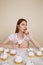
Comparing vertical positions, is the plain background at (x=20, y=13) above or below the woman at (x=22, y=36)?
above

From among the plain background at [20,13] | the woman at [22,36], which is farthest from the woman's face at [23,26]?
the plain background at [20,13]

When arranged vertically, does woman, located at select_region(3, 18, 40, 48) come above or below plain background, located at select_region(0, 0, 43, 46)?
below

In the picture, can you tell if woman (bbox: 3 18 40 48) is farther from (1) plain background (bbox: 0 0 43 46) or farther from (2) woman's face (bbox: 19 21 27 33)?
(1) plain background (bbox: 0 0 43 46)

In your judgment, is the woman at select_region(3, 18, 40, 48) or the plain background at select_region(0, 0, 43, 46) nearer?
the woman at select_region(3, 18, 40, 48)

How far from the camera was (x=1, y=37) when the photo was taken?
2615mm

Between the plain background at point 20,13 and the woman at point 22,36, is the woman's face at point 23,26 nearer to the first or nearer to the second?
the woman at point 22,36

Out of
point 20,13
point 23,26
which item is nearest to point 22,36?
point 23,26

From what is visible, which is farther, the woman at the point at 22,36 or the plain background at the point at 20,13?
the plain background at the point at 20,13

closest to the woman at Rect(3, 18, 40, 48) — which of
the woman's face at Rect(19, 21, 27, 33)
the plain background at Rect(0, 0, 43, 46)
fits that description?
the woman's face at Rect(19, 21, 27, 33)

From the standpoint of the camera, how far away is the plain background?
2514 millimetres

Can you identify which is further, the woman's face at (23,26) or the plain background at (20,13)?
the plain background at (20,13)

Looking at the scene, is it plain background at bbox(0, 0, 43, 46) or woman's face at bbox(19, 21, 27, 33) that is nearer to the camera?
woman's face at bbox(19, 21, 27, 33)

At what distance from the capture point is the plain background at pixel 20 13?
251 cm

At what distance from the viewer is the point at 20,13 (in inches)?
100
